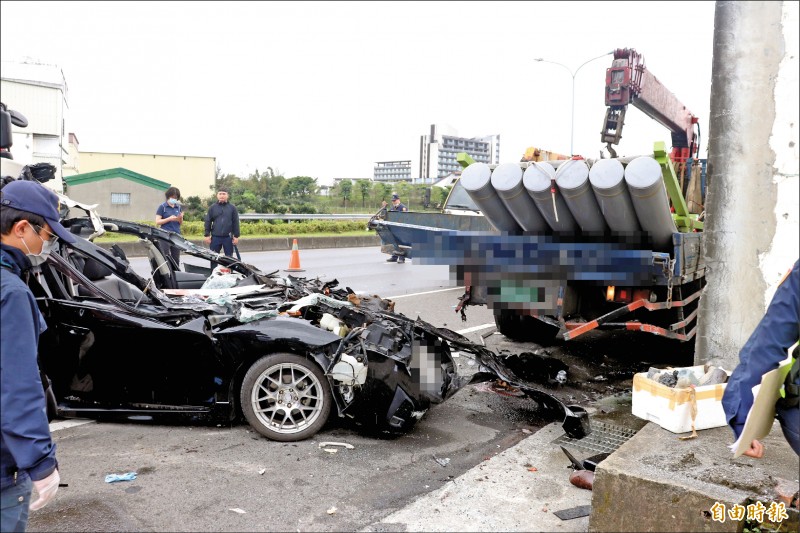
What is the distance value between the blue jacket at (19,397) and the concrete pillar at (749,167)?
13.7 feet

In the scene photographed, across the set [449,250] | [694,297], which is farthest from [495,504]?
[694,297]

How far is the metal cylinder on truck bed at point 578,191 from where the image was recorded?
5.43m

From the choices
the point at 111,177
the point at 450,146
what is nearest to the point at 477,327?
the point at 450,146

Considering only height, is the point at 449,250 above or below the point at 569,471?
above

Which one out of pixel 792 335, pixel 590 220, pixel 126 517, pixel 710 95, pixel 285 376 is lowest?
pixel 126 517

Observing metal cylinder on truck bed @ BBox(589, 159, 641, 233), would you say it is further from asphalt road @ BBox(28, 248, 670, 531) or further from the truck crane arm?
the truck crane arm

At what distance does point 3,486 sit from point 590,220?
16.1 ft

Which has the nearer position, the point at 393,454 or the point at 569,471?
the point at 569,471

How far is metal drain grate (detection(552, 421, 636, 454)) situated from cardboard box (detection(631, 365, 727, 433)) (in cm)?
55

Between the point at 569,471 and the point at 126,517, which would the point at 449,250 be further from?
the point at 126,517

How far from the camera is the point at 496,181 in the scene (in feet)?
18.9

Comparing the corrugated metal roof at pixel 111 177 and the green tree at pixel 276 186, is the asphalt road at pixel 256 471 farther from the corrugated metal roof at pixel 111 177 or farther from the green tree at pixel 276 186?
the green tree at pixel 276 186

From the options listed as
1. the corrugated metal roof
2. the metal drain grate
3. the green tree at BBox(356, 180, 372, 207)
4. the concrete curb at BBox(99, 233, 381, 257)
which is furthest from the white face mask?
the green tree at BBox(356, 180, 372, 207)

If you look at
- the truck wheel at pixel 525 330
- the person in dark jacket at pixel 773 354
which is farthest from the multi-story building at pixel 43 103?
the person in dark jacket at pixel 773 354
